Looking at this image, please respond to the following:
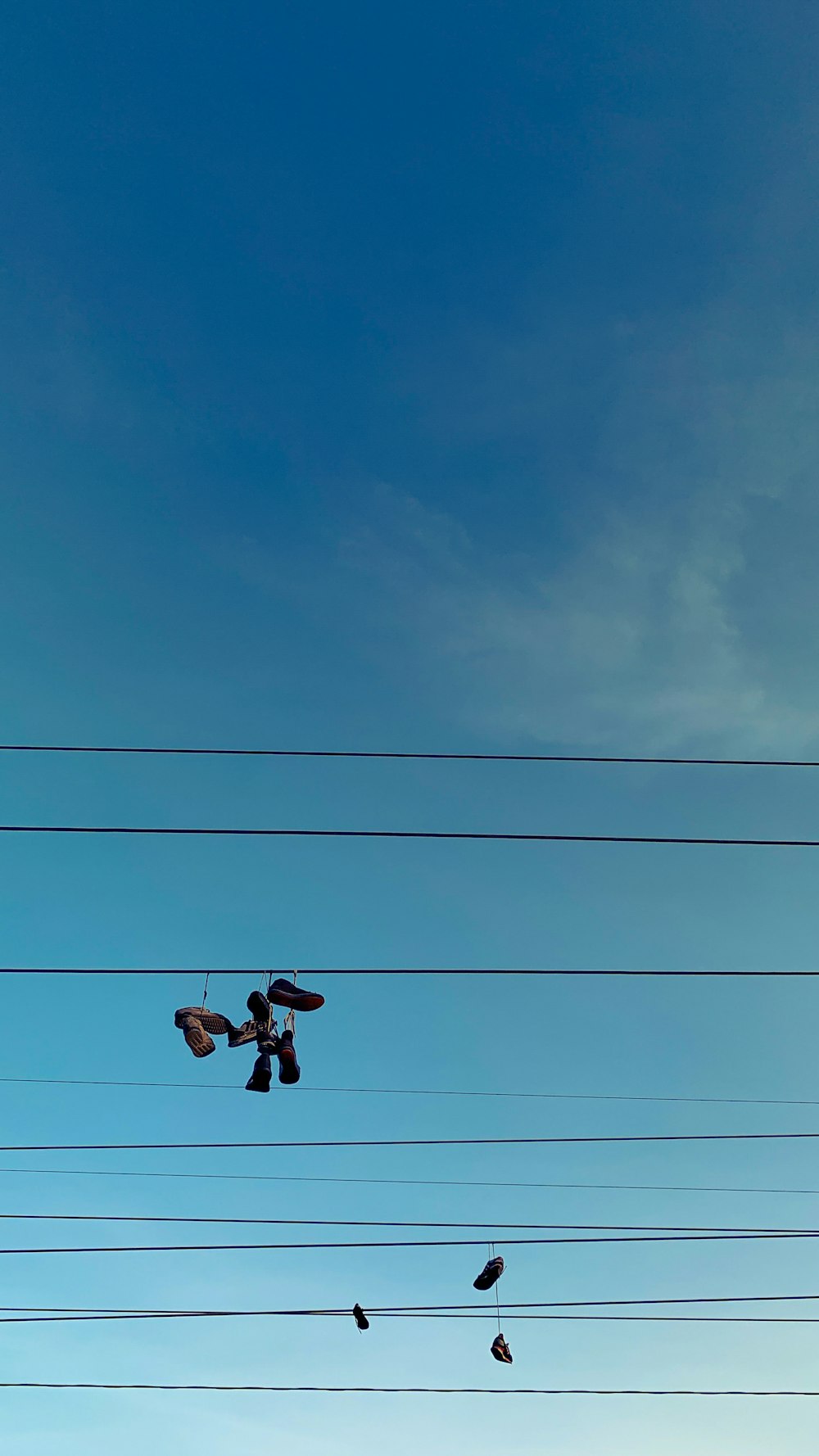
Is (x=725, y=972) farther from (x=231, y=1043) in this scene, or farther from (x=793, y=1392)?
(x=793, y=1392)

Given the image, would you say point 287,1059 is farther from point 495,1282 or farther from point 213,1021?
point 495,1282

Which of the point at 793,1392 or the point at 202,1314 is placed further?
the point at 793,1392

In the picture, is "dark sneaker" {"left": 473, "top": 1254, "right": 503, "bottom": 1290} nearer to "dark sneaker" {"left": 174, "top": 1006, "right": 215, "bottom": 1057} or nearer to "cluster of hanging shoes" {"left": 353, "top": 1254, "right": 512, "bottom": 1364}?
"cluster of hanging shoes" {"left": 353, "top": 1254, "right": 512, "bottom": 1364}

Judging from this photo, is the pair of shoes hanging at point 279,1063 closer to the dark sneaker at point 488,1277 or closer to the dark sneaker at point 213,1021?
the dark sneaker at point 213,1021

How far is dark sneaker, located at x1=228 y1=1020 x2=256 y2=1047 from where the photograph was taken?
7.84m

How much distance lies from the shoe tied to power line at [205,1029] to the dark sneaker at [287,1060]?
0.88ft

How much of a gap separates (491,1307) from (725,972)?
3.90m

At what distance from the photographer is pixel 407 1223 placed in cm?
846

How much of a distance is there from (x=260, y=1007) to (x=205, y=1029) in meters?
0.55

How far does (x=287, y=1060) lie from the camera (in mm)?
7746

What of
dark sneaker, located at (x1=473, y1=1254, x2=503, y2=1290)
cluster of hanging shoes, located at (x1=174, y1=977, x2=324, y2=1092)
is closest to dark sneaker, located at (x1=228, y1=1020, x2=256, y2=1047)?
cluster of hanging shoes, located at (x1=174, y1=977, x2=324, y2=1092)

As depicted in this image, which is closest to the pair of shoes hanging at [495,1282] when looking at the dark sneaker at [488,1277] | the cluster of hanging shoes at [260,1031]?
the dark sneaker at [488,1277]

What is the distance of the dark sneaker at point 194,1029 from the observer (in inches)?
306

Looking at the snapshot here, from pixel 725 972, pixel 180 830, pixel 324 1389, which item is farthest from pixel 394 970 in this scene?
pixel 324 1389
